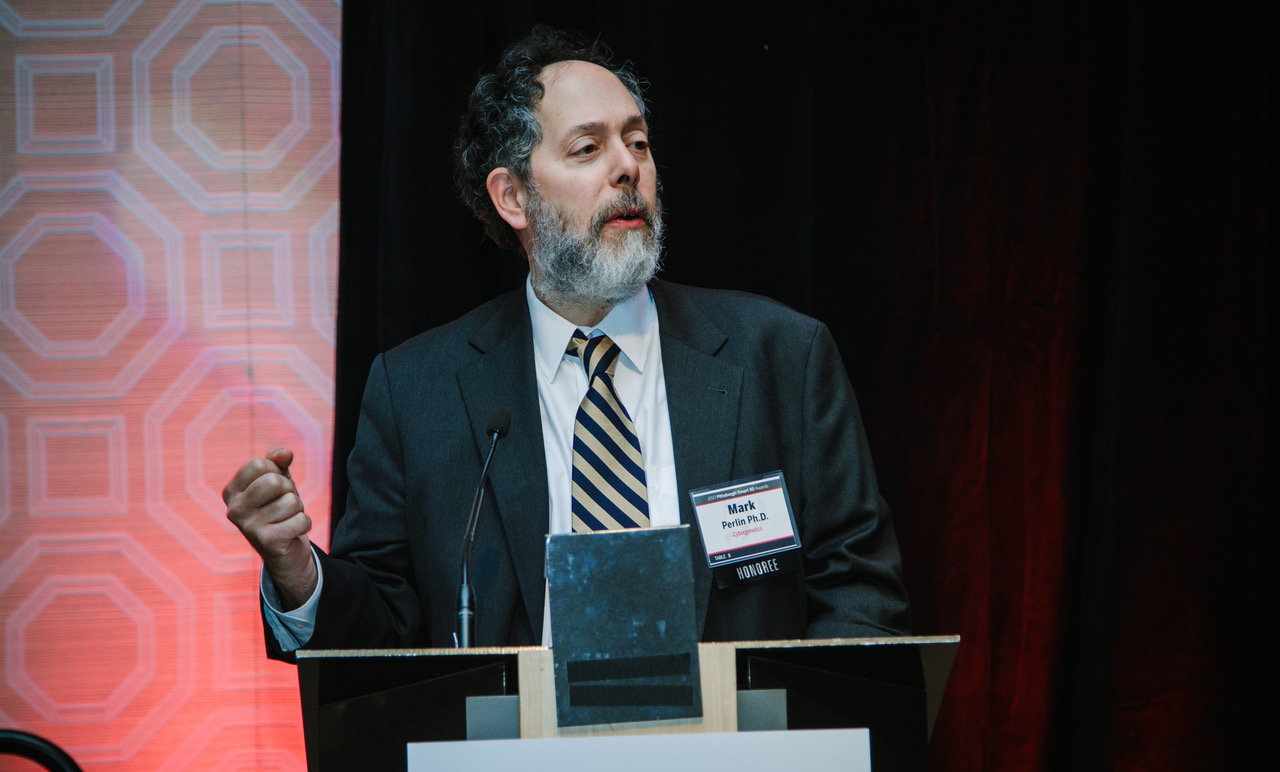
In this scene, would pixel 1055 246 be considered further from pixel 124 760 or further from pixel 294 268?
pixel 124 760

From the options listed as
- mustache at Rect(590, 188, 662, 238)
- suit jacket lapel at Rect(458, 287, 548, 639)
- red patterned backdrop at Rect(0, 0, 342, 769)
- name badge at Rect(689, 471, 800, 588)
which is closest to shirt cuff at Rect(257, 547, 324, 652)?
suit jacket lapel at Rect(458, 287, 548, 639)

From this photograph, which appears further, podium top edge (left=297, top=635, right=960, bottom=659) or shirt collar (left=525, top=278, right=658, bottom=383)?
shirt collar (left=525, top=278, right=658, bottom=383)

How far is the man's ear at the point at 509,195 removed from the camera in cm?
204

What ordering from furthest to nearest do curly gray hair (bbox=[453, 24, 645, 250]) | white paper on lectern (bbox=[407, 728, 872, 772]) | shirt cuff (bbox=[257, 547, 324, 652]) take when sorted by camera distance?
curly gray hair (bbox=[453, 24, 645, 250]), shirt cuff (bbox=[257, 547, 324, 652]), white paper on lectern (bbox=[407, 728, 872, 772])

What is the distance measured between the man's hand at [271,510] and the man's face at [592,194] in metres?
0.74

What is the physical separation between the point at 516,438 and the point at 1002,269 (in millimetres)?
1295

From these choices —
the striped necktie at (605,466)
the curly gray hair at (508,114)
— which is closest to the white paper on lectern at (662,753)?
the striped necktie at (605,466)

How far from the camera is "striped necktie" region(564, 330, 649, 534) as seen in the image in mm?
1712

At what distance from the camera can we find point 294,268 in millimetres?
2432

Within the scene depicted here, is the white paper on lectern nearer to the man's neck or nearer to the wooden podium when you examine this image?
the wooden podium

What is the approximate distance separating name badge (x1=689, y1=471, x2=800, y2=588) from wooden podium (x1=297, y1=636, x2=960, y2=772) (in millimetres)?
667

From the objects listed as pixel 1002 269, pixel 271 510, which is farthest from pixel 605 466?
pixel 1002 269

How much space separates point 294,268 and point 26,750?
1.30 m

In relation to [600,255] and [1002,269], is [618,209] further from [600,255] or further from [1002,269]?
[1002,269]
